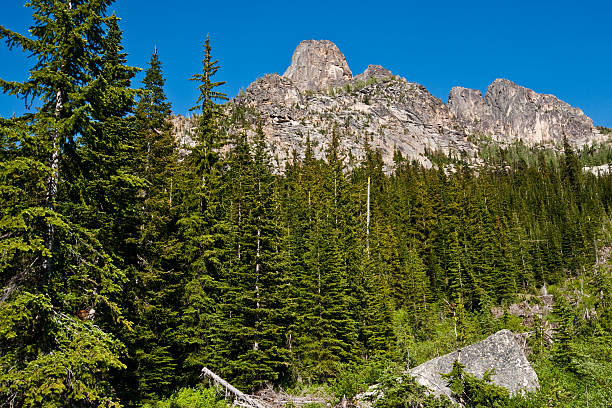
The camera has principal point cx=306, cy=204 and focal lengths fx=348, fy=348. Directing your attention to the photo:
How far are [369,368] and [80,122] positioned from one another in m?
16.3

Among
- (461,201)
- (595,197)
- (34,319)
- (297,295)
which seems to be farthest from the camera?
(595,197)

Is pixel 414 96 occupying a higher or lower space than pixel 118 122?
higher

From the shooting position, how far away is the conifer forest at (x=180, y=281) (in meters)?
8.30

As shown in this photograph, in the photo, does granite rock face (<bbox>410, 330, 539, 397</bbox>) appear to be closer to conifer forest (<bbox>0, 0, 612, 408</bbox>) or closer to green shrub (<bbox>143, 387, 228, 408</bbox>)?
conifer forest (<bbox>0, 0, 612, 408</bbox>)

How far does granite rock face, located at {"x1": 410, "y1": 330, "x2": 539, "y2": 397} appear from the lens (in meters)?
13.2

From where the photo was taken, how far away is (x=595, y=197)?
79.8 meters

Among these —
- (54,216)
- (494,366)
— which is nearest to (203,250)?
(54,216)

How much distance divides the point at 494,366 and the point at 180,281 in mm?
14657

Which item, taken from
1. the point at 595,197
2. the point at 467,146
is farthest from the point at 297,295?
the point at 467,146

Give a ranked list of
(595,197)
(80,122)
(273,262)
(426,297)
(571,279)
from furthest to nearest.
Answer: (595,197)
(571,279)
(426,297)
(273,262)
(80,122)

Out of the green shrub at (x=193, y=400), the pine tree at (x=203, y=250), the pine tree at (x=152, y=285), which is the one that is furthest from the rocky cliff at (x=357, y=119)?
the green shrub at (x=193, y=400)

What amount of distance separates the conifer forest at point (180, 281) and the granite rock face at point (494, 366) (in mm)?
696

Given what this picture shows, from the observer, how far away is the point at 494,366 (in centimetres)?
1388

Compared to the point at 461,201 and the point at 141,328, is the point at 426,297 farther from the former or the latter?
the point at 141,328
